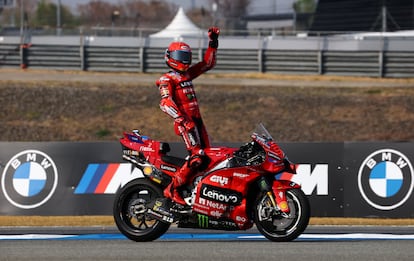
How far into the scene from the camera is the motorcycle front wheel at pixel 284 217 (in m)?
9.28

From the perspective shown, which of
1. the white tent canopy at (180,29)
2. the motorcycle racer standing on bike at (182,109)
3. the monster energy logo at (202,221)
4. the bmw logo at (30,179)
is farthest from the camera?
the white tent canopy at (180,29)

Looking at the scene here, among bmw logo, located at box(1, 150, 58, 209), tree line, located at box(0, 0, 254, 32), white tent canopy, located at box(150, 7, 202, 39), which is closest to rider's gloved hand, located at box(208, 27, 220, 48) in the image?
bmw logo, located at box(1, 150, 58, 209)

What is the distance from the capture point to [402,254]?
8523 mm

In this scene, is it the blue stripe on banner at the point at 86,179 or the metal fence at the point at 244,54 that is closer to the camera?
the blue stripe on banner at the point at 86,179

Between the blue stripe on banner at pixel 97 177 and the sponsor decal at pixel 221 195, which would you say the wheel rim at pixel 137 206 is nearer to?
the sponsor decal at pixel 221 195

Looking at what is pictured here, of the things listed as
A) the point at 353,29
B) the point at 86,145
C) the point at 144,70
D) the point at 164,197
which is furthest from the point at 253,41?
the point at 164,197

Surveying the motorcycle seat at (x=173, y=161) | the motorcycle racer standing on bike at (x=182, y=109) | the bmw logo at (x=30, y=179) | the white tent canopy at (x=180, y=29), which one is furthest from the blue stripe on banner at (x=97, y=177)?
the white tent canopy at (x=180, y=29)

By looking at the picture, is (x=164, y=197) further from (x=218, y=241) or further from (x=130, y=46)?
(x=130, y=46)

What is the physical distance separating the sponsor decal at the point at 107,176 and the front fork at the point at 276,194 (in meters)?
Answer: 5.14

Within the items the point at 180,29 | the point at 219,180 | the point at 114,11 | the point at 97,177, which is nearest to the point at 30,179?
the point at 97,177

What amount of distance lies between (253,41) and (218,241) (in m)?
27.6

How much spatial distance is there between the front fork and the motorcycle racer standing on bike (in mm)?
767

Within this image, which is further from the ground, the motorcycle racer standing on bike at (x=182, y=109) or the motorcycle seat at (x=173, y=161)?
the motorcycle racer standing on bike at (x=182, y=109)

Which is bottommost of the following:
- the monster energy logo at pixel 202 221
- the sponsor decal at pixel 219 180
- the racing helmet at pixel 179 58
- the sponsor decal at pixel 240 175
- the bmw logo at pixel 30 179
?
the bmw logo at pixel 30 179
